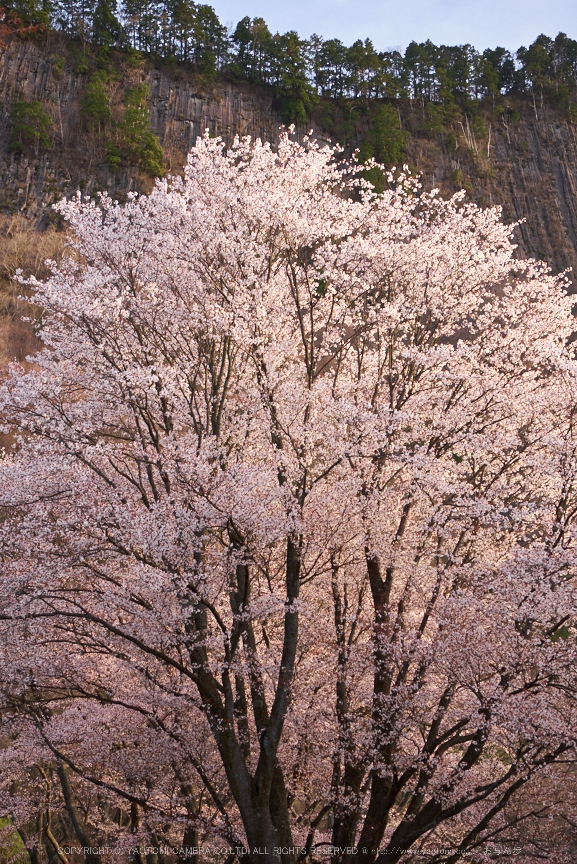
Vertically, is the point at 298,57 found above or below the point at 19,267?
above

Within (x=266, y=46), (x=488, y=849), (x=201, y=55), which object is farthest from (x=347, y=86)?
(x=488, y=849)

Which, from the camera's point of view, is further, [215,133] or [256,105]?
[256,105]

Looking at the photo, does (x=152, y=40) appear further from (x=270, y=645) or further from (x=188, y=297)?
(x=270, y=645)

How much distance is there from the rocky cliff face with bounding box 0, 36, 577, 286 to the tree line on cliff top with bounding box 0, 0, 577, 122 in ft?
7.97

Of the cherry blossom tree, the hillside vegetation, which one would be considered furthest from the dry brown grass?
the cherry blossom tree

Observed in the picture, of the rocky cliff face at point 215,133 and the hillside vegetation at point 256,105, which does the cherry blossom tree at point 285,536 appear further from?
the rocky cliff face at point 215,133

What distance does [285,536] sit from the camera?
1022cm

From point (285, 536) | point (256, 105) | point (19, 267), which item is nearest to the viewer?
point (285, 536)

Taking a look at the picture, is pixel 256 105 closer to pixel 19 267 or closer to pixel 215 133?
pixel 215 133

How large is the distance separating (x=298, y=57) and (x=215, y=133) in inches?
440

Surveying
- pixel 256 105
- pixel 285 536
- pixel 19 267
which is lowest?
pixel 285 536

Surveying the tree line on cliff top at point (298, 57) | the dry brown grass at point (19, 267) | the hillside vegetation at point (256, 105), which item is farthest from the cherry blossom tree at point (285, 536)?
the tree line on cliff top at point (298, 57)

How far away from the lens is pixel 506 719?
28.8 ft

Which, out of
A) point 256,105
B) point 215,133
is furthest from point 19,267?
point 256,105
